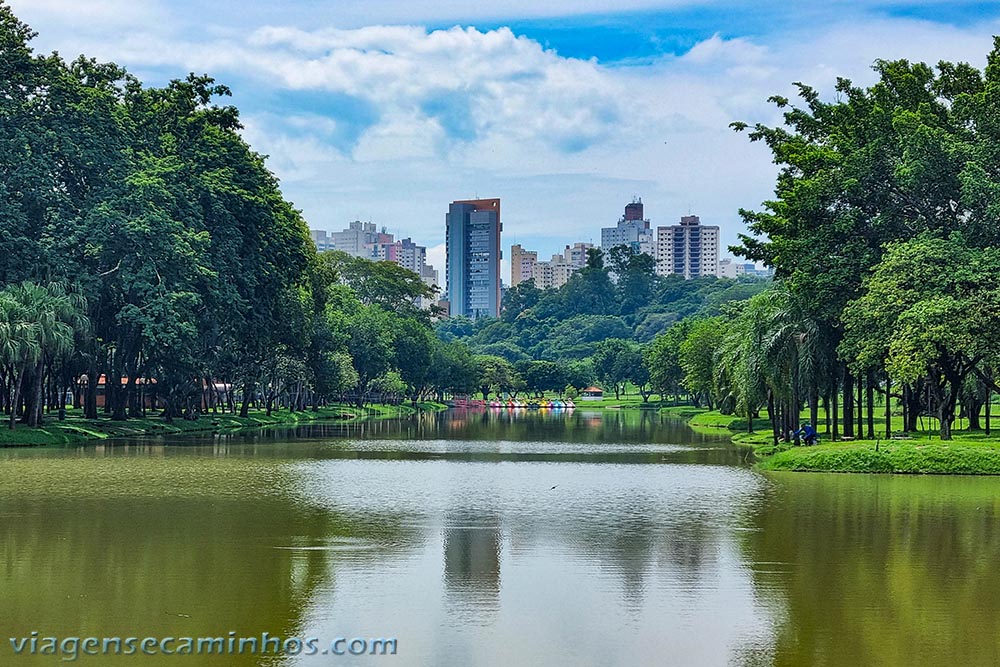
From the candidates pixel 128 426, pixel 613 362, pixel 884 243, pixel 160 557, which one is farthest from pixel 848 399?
pixel 613 362

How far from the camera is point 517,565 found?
1956 centimetres

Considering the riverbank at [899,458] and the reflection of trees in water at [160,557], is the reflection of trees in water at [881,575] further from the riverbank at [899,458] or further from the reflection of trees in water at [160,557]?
the reflection of trees in water at [160,557]

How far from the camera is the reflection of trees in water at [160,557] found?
1512cm

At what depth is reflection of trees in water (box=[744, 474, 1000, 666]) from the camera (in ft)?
45.8

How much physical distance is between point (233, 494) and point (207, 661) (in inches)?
676

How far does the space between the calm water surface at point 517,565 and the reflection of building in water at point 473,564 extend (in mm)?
74

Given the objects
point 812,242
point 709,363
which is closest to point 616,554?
point 812,242

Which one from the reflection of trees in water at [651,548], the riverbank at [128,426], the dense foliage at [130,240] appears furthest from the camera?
the dense foliage at [130,240]

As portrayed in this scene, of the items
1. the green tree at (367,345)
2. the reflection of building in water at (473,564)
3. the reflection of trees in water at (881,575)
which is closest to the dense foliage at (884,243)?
the reflection of trees in water at (881,575)

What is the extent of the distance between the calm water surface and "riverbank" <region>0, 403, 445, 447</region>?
54.0 feet

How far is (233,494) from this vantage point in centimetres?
2998

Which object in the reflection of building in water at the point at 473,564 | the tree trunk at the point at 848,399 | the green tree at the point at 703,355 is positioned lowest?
the reflection of building in water at the point at 473,564

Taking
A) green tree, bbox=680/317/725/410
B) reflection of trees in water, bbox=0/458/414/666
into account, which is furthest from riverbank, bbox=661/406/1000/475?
green tree, bbox=680/317/725/410

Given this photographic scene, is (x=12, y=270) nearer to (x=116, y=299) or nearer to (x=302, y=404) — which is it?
(x=116, y=299)
